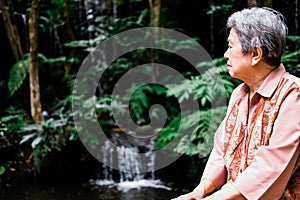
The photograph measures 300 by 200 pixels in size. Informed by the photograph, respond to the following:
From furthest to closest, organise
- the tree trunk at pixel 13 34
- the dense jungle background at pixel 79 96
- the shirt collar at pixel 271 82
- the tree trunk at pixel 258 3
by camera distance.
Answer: the tree trunk at pixel 13 34 < the dense jungle background at pixel 79 96 < the tree trunk at pixel 258 3 < the shirt collar at pixel 271 82

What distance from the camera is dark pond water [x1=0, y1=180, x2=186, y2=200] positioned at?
418 cm

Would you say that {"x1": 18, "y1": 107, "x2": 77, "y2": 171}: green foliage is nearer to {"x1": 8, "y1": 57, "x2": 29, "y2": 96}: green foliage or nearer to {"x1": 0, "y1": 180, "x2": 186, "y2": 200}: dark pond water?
{"x1": 0, "y1": 180, "x2": 186, "y2": 200}: dark pond water

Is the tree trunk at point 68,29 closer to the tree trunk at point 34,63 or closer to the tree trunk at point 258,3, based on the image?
the tree trunk at point 34,63

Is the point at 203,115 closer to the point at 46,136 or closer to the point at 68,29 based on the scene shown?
the point at 46,136

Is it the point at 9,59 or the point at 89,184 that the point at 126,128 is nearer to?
the point at 89,184

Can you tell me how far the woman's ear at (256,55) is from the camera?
3.81 feet

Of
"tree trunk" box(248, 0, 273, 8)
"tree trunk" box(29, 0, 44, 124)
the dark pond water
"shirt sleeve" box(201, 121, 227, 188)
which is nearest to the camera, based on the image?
"shirt sleeve" box(201, 121, 227, 188)

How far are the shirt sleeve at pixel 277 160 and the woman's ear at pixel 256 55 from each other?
0.50 feet

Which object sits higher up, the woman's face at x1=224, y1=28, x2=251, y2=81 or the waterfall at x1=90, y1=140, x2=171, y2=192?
the woman's face at x1=224, y1=28, x2=251, y2=81

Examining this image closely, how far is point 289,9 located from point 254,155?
16.0 feet

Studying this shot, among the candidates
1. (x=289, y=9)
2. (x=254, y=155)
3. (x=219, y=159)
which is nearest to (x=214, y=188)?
(x=219, y=159)

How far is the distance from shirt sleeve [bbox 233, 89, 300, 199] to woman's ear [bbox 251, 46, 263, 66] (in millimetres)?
153

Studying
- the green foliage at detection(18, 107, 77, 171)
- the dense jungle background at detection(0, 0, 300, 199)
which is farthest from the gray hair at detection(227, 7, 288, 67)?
the green foliage at detection(18, 107, 77, 171)

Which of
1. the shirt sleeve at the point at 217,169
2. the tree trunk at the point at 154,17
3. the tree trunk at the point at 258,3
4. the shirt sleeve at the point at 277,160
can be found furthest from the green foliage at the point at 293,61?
the shirt sleeve at the point at 277,160
